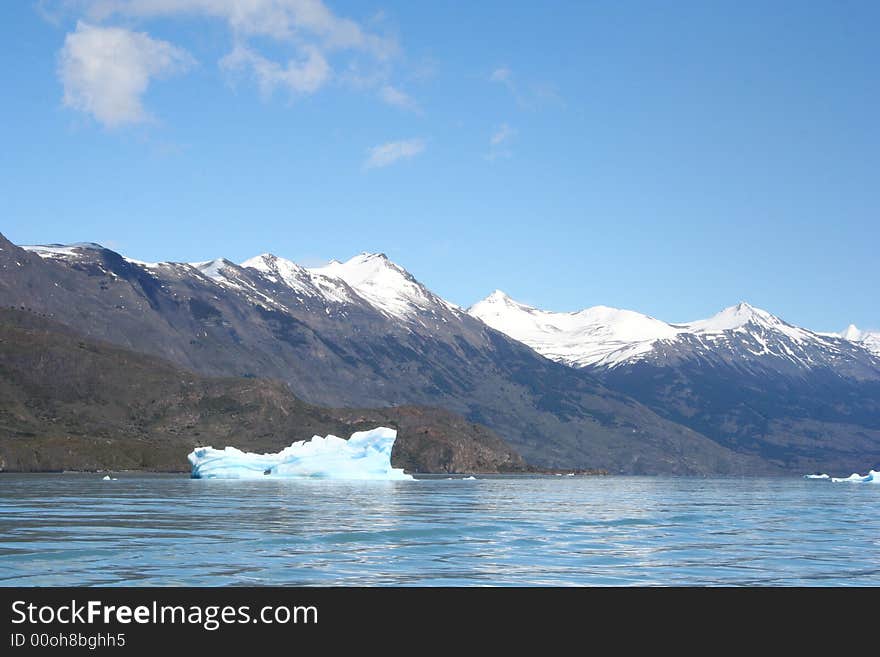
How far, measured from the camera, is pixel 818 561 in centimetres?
4575

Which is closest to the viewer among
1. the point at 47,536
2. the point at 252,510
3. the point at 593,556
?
the point at 593,556
